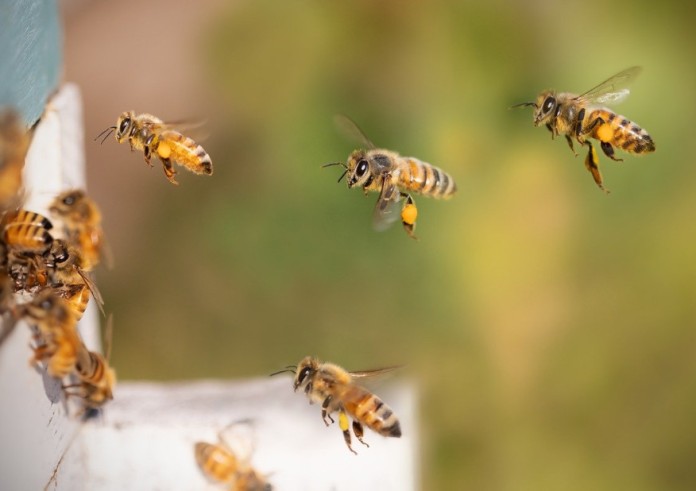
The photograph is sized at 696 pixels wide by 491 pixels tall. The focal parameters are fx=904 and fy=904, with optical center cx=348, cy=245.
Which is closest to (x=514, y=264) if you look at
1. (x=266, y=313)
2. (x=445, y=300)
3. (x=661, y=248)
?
(x=445, y=300)

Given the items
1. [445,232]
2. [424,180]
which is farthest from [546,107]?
[445,232]

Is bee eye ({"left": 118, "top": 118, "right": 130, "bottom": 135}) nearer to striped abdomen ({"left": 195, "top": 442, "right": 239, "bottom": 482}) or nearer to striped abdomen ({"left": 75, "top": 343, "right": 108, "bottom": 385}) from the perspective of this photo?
striped abdomen ({"left": 75, "top": 343, "right": 108, "bottom": 385})

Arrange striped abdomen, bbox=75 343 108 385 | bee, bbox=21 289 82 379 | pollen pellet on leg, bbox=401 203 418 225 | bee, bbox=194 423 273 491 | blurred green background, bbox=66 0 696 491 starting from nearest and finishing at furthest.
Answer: bee, bbox=21 289 82 379 → striped abdomen, bbox=75 343 108 385 → pollen pellet on leg, bbox=401 203 418 225 → bee, bbox=194 423 273 491 → blurred green background, bbox=66 0 696 491

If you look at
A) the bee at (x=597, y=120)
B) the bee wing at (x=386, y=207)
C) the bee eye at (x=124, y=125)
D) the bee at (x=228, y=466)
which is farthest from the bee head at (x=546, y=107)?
the bee at (x=228, y=466)

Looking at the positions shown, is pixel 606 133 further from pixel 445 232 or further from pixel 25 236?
pixel 445 232

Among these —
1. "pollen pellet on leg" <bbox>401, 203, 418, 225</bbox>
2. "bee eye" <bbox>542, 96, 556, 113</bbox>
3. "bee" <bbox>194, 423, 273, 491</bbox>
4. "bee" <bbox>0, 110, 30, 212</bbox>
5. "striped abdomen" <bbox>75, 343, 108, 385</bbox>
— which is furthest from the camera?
"bee" <bbox>194, 423, 273, 491</bbox>

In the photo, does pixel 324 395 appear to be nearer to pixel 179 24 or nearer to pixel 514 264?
pixel 514 264

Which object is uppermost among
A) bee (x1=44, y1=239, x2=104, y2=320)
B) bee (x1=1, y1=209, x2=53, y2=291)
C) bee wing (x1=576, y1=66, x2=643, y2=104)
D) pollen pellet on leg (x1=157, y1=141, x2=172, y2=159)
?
bee wing (x1=576, y1=66, x2=643, y2=104)

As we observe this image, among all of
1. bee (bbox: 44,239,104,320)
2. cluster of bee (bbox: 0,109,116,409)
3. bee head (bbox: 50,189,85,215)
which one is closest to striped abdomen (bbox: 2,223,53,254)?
cluster of bee (bbox: 0,109,116,409)
